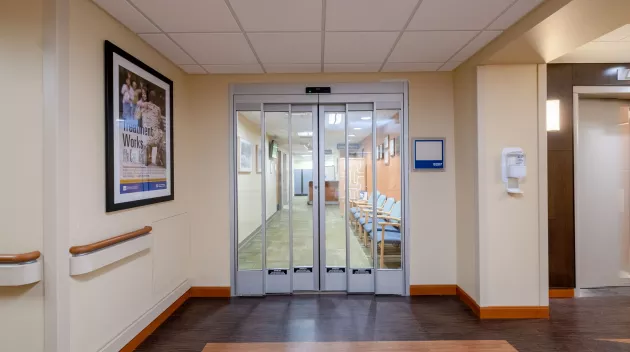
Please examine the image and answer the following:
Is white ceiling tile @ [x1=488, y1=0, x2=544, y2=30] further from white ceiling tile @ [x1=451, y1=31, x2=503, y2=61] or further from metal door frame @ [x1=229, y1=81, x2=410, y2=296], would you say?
metal door frame @ [x1=229, y1=81, x2=410, y2=296]

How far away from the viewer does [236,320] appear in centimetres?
343

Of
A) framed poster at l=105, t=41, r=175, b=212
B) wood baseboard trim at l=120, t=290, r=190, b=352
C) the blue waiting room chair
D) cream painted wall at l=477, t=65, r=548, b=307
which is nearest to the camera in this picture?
framed poster at l=105, t=41, r=175, b=212

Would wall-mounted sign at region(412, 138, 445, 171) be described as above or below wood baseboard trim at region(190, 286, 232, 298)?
above

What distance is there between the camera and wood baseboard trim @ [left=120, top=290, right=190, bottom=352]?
111 inches

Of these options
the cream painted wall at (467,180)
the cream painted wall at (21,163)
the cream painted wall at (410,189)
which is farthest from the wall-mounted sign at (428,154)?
the cream painted wall at (21,163)

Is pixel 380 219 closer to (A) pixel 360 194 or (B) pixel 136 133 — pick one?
(A) pixel 360 194

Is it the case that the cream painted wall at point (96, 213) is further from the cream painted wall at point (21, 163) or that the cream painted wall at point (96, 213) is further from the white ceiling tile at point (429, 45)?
the white ceiling tile at point (429, 45)

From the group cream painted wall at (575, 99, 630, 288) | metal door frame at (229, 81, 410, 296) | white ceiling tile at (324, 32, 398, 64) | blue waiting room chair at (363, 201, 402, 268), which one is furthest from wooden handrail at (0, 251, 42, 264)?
cream painted wall at (575, 99, 630, 288)

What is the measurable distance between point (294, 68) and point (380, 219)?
7.80 feet

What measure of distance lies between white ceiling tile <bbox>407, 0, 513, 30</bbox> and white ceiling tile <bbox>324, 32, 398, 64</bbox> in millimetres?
327

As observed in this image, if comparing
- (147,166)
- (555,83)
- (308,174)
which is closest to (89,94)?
(147,166)

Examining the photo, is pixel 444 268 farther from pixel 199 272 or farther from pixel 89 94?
pixel 89 94

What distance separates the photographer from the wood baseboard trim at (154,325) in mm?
2808

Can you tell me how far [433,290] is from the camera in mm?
4078
